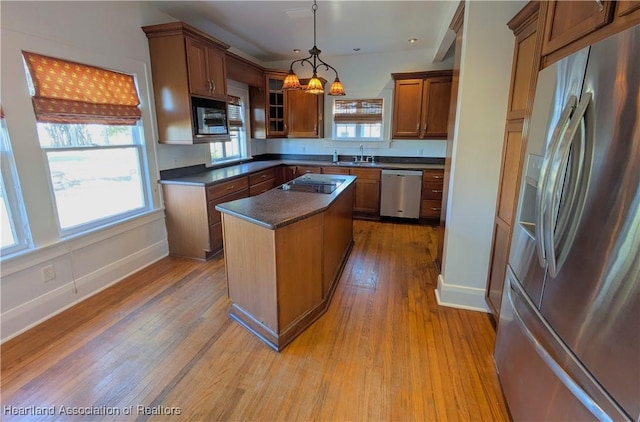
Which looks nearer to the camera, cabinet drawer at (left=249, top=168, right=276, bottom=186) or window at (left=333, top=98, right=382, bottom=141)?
cabinet drawer at (left=249, top=168, right=276, bottom=186)

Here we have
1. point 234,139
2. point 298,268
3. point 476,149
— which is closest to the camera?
point 298,268

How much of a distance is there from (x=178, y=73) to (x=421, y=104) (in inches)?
136

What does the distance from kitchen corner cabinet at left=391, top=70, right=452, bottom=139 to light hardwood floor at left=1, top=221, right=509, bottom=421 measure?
2952 millimetres

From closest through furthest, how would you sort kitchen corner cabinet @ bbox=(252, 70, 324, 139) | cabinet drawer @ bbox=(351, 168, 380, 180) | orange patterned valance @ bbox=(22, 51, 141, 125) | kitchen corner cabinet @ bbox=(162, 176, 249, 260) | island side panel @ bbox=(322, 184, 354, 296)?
orange patterned valance @ bbox=(22, 51, 141, 125) < island side panel @ bbox=(322, 184, 354, 296) < kitchen corner cabinet @ bbox=(162, 176, 249, 260) < cabinet drawer @ bbox=(351, 168, 380, 180) < kitchen corner cabinet @ bbox=(252, 70, 324, 139)

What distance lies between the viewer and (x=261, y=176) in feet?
15.6

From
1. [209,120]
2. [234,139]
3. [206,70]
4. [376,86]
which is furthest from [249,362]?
[376,86]

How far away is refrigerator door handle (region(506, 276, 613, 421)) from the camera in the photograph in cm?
94

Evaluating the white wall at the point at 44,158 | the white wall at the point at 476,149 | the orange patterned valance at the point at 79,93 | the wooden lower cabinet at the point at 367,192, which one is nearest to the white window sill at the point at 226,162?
the white wall at the point at 44,158

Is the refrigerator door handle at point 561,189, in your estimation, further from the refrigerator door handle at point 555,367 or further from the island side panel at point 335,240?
the island side panel at point 335,240

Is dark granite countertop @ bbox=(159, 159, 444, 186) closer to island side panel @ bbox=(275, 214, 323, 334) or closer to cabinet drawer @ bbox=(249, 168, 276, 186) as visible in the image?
cabinet drawer @ bbox=(249, 168, 276, 186)

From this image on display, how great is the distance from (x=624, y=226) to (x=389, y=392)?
1.39 metres

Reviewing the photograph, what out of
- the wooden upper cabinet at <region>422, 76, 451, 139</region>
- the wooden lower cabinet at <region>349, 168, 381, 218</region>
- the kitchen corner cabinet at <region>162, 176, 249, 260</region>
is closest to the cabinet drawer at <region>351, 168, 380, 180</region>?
the wooden lower cabinet at <region>349, 168, 381, 218</region>

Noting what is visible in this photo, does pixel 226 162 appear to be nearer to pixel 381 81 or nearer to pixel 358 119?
pixel 358 119

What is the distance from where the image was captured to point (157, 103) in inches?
134
